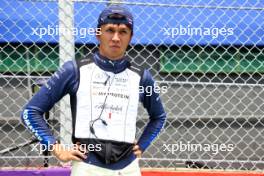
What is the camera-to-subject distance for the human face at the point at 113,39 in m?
2.08

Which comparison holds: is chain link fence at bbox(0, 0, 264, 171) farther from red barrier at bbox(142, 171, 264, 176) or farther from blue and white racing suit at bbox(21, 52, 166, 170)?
blue and white racing suit at bbox(21, 52, 166, 170)

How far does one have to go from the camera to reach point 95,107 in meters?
2.09

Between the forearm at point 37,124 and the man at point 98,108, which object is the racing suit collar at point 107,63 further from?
the forearm at point 37,124

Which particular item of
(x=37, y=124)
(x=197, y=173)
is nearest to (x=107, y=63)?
(x=37, y=124)

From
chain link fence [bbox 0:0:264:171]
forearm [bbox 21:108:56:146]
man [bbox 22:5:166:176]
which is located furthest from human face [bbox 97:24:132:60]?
chain link fence [bbox 0:0:264:171]

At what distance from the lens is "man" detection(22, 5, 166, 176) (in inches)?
81.7

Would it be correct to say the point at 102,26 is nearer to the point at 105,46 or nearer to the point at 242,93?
the point at 105,46

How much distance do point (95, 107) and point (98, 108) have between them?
0.01 meters

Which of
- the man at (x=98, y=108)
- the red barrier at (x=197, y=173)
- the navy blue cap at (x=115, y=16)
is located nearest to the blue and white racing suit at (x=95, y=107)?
the man at (x=98, y=108)

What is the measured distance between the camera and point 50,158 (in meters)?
3.18

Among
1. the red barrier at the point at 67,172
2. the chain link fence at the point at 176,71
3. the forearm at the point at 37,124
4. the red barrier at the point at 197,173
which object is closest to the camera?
the forearm at the point at 37,124

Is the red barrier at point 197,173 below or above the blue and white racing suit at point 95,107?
below

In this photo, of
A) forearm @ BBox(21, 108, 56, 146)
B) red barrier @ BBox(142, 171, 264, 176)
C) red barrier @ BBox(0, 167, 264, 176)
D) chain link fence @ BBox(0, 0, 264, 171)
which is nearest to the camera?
forearm @ BBox(21, 108, 56, 146)

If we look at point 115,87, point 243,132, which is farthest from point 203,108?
point 115,87
